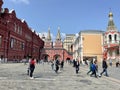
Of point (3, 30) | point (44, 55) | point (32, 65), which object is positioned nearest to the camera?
point (32, 65)

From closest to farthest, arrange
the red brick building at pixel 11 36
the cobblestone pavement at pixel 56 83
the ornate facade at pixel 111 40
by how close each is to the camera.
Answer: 1. the cobblestone pavement at pixel 56 83
2. the red brick building at pixel 11 36
3. the ornate facade at pixel 111 40

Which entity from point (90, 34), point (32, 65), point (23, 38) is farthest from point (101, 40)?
point (32, 65)

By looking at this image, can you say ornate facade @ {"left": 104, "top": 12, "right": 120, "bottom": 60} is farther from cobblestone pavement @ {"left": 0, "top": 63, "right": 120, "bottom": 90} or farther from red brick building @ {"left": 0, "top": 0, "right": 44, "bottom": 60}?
cobblestone pavement @ {"left": 0, "top": 63, "right": 120, "bottom": 90}

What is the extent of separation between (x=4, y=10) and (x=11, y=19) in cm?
271

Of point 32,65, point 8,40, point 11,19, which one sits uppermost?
point 11,19

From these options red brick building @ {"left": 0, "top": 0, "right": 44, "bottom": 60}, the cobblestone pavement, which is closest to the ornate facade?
red brick building @ {"left": 0, "top": 0, "right": 44, "bottom": 60}

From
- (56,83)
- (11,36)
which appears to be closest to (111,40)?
(11,36)

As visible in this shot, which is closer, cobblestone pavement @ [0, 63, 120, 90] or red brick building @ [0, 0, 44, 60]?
cobblestone pavement @ [0, 63, 120, 90]

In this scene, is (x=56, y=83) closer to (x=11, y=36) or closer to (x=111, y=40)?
(x=11, y=36)

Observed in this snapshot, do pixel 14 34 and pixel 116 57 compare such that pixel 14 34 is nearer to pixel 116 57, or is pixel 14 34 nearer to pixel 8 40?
pixel 8 40

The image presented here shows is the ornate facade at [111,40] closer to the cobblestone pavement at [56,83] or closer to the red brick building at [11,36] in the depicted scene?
the red brick building at [11,36]

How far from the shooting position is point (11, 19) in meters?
46.5

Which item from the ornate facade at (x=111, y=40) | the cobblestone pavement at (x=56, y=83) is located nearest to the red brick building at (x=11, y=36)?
the ornate facade at (x=111, y=40)

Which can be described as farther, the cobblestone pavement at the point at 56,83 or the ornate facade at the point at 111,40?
the ornate facade at the point at 111,40
